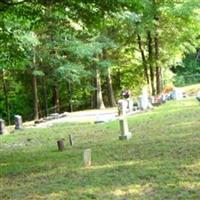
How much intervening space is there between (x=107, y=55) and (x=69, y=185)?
26545 millimetres

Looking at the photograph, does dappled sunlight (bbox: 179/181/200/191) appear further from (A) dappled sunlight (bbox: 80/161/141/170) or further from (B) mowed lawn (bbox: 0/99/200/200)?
(A) dappled sunlight (bbox: 80/161/141/170)

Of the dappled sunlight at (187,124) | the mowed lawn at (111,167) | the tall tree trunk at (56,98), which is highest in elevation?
the tall tree trunk at (56,98)

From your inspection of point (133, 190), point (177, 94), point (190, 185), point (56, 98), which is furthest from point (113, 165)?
point (56, 98)

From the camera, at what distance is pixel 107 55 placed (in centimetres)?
3441

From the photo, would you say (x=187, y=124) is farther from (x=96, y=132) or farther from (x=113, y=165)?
(x=113, y=165)

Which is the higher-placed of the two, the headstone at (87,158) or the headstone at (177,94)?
the headstone at (177,94)

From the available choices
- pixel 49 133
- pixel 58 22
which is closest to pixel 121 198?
pixel 58 22

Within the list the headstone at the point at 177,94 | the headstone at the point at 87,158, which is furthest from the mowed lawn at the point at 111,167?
the headstone at the point at 177,94

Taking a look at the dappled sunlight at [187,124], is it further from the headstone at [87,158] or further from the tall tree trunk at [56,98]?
the tall tree trunk at [56,98]

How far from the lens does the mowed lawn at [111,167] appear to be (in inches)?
300

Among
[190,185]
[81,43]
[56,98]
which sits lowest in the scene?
[190,185]

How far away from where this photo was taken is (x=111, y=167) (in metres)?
9.43

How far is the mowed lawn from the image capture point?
25.0ft

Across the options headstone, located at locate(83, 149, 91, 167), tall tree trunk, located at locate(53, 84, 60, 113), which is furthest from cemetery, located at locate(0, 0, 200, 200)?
tall tree trunk, located at locate(53, 84, 60, 113)
